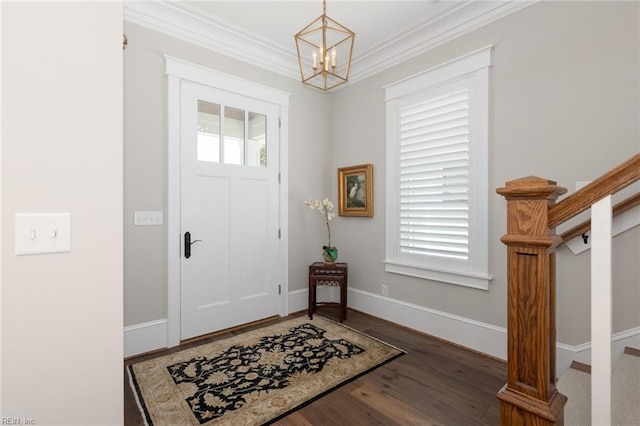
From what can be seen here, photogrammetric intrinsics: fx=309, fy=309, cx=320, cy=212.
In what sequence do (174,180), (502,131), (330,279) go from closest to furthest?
1. (502,131)
2. (174,180)
3. (330,279)

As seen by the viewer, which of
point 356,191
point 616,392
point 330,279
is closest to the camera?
point 616,392

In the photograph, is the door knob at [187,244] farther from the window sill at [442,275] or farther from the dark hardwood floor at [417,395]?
the window sill at [442,275]

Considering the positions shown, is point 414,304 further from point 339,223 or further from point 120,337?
point 120,337

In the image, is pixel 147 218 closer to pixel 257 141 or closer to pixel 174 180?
pixel 174 180

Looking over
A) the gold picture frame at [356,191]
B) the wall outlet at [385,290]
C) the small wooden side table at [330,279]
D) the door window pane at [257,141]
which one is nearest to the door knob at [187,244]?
the door window pane at [257,141]

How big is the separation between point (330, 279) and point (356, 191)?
1.11m

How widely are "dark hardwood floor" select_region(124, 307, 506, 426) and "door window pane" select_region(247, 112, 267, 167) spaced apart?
2109 millimetres

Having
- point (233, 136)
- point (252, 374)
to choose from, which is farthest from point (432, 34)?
point (252, 374)

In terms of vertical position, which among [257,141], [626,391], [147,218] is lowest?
[626,391]

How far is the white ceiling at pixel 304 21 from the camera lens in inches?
104

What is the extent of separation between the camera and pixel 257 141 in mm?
3453

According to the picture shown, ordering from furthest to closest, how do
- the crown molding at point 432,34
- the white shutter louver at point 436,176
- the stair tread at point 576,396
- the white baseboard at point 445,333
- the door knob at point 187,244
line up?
the door knob at point 187,244, the white shutter louver at point 436,176, the crown molding at point 432,34, the white baseboard at point 445,333, the stair tread at point 576,396

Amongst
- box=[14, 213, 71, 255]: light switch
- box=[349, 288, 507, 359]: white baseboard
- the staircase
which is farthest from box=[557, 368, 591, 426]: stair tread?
box=[14, 213, 71, 255]: light switch

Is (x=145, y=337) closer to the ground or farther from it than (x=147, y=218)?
closer to the ground
